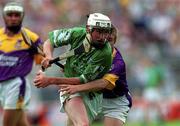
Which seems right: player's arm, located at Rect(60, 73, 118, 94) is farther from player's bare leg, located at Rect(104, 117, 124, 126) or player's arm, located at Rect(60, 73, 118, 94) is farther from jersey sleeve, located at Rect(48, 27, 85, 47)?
player's bare leg, located at Rect(104, 117, 124, 126)

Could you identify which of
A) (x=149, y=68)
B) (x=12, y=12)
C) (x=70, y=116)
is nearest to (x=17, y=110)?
(x=12, y=12)

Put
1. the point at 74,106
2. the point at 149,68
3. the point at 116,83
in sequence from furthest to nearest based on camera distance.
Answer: the point at 149,68 < the point at 116,83 < the point at 74,106

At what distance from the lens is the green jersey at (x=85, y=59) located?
35.2ft

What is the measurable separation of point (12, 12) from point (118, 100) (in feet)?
7.88

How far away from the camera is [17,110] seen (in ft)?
43.2

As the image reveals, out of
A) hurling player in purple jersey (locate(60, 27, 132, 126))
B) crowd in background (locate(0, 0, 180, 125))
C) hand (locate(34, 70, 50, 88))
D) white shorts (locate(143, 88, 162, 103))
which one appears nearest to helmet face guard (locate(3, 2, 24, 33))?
hurling player in purple jersey (locate(60, 27, 132, 126))

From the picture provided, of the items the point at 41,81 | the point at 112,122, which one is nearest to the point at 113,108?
the point at 112,122

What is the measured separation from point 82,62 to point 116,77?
59 centimetres

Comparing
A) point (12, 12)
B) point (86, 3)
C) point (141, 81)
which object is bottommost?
point (141, 81)

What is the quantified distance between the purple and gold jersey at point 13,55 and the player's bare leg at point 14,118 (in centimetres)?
55

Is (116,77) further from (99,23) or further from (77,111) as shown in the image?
(99,23)

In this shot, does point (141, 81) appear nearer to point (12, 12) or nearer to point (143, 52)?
point (143, 52)

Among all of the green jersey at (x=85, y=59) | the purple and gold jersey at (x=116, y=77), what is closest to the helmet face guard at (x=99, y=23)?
the green jersey at (x=85, y=59)

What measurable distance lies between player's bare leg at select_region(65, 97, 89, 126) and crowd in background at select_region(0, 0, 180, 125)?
30.5 feet
